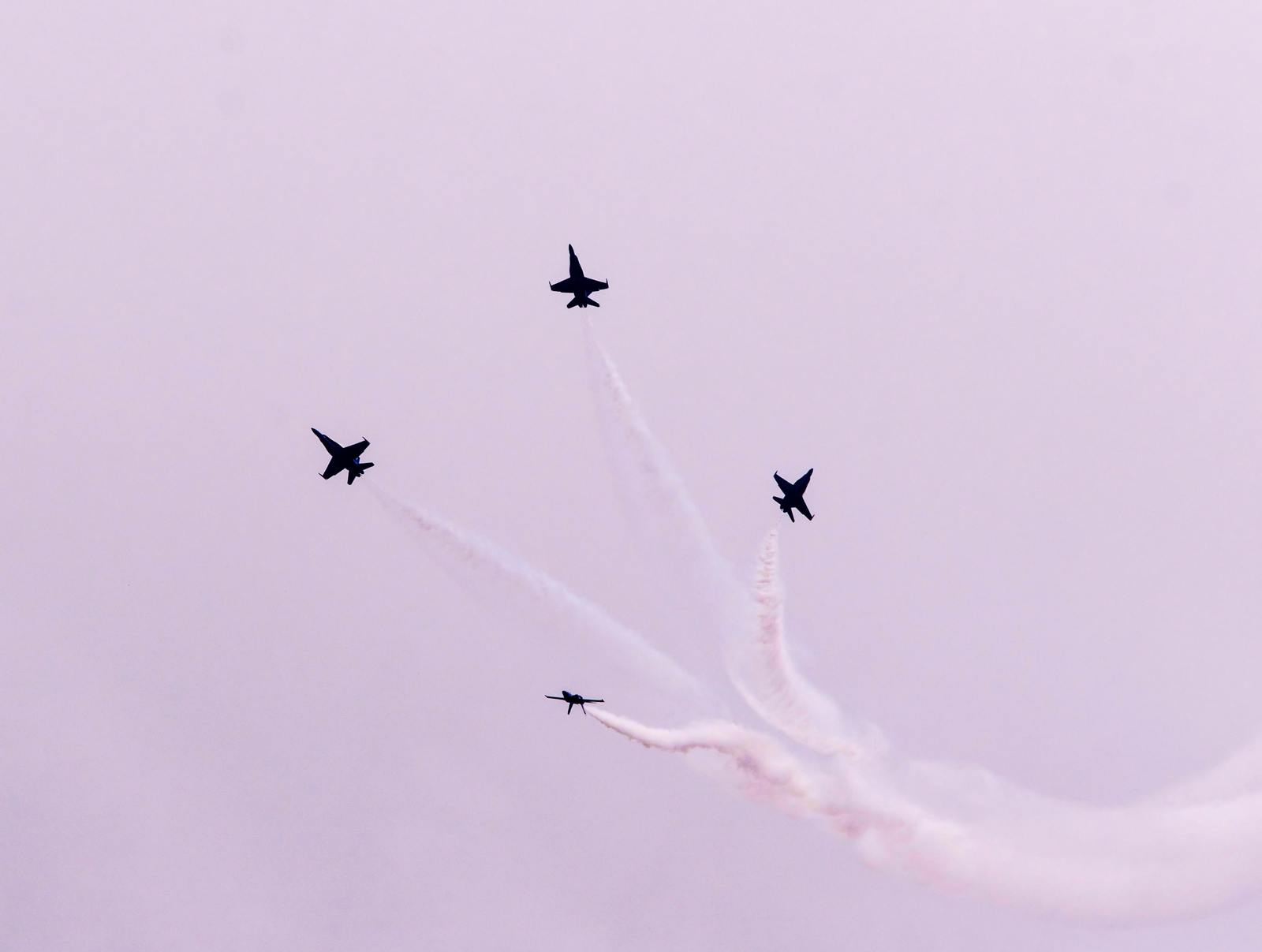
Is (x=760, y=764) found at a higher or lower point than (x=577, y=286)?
lower

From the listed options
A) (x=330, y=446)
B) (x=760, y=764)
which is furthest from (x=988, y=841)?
(x=330, y=446)

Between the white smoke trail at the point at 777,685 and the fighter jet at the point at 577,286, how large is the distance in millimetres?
17838

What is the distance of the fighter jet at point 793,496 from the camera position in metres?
96.8

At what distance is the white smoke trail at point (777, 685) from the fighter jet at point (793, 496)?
16.4ft

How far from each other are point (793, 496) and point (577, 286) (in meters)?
16.6

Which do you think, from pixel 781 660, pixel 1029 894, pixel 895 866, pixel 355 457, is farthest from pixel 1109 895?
pixel 355 457

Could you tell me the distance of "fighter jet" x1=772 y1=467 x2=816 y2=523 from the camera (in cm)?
9681

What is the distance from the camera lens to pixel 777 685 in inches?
3748

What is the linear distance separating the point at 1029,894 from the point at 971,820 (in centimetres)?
496

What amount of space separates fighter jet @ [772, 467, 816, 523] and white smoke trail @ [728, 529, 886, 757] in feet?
16.4

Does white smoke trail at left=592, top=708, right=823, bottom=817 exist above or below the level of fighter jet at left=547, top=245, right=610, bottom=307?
below

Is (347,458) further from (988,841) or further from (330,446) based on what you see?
(988,841)

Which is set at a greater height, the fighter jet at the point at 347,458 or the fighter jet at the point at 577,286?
the fighter jet at the point at 577,286

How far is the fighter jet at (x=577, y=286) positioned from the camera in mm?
100125
